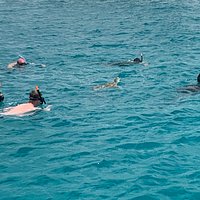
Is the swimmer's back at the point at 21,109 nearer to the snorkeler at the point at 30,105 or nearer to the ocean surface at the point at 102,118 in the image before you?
the snorkeler at the point at 30,105

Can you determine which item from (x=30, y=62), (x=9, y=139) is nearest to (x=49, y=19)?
(x=30, y=62)

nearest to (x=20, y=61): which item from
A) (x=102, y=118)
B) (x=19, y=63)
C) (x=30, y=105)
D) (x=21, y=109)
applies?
(x=19, y=63)

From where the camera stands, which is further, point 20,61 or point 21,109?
point 20,61

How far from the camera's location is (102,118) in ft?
63.4

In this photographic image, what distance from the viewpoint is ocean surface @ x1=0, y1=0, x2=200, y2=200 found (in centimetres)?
1408

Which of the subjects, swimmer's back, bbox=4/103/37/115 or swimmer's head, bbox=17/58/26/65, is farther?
swimmer's head, bbox=17/58/26/65

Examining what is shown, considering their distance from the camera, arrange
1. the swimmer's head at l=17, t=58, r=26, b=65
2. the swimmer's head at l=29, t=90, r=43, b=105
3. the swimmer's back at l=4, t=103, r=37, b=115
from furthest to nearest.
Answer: the swimmer's head at l=17, t=58, r=26, b=65, the swimmer's head at l=29, t=90, r=43, b=105, the swimmer's back at l=4, t=103, r=37, b=115

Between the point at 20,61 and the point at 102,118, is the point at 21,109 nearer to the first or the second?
the point at 102,118

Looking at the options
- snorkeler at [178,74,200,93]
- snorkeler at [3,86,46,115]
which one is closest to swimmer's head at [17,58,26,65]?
snorkeler at [3,86,46,115]

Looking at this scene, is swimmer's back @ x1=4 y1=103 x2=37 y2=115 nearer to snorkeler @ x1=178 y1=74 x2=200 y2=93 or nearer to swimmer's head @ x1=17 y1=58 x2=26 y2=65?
swimmer's head @ x1=17 y1=58 x2=26 y2=65

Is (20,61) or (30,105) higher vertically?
(20,61)

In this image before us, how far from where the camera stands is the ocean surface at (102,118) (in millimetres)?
14078

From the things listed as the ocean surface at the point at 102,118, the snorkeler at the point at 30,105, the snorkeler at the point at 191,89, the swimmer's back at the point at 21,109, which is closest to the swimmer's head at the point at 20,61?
the ocean surface at the point at 102,118

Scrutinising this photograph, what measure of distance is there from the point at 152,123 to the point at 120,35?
19.2 meters
